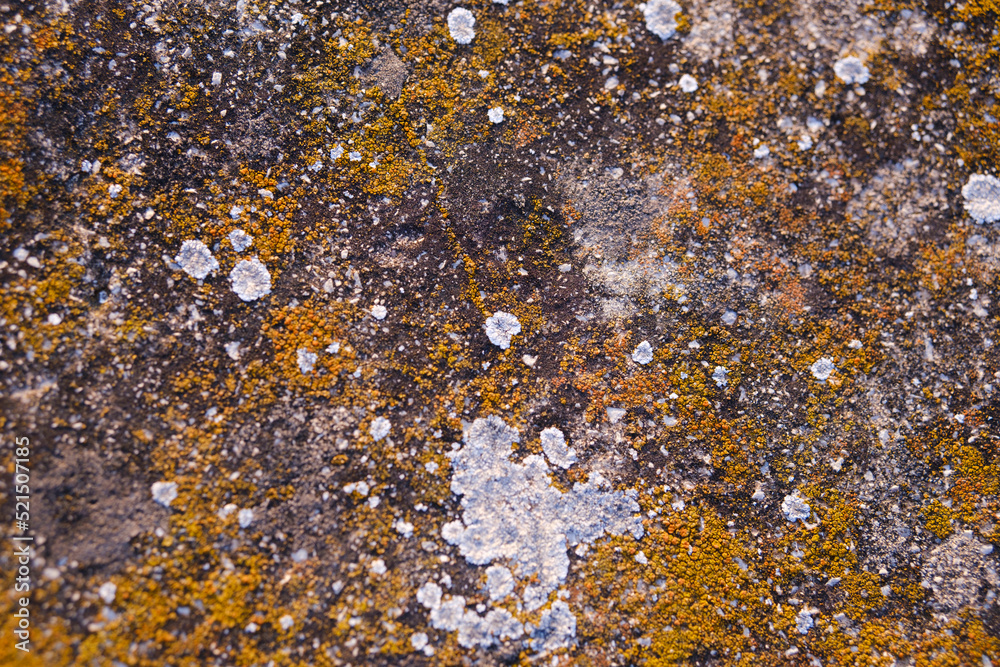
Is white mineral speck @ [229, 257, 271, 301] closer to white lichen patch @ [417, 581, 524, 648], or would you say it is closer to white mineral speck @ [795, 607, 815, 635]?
white lichen patch @ [417, 581, 524, 648]

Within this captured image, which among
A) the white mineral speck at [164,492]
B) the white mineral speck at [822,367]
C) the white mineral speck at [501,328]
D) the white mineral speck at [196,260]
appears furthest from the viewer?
the white mineral speck at [822,367]

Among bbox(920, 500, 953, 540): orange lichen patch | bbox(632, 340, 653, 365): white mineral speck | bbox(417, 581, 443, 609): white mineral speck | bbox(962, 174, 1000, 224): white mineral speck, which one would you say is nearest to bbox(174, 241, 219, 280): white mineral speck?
bbox(417, 581, 443, 609): white mineral speck

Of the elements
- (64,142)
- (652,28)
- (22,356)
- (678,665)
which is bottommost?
(678,665)

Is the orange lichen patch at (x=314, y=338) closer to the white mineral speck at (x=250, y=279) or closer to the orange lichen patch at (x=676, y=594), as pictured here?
the white mineral speck at (x=250, y=279)

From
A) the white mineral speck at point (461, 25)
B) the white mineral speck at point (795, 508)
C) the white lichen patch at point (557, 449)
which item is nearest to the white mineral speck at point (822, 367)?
the white mineral speck at point (795, 508)

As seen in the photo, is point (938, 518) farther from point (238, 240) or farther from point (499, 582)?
point (238, 240)

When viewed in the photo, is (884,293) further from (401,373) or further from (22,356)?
(22,356)

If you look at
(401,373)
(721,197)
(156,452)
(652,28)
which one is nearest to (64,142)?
(156,452)
